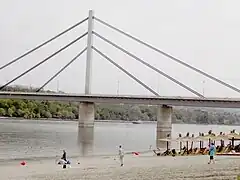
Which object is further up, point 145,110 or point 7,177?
point 145,110

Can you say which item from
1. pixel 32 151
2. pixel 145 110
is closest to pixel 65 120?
pixel 145 110

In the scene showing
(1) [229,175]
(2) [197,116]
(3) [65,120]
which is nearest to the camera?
(1) [229,175]

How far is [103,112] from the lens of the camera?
117 metres

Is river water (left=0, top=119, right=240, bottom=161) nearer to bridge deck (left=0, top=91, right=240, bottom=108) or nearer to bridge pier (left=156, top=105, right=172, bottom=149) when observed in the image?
bridge pier (left=156, top=105, right=172, bottom=149)

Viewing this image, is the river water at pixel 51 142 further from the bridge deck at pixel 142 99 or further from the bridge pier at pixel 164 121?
the bridge deck at pixel 142 99

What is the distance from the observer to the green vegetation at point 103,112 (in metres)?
96.8

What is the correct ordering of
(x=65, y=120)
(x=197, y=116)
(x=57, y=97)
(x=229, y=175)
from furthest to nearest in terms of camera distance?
(x=197, y=116) → (x=65, y=120) → (x=57, y=97) → (x=229, y=175)

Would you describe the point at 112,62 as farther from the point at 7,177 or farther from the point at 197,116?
the point at 197,116

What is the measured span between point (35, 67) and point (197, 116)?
76641 mm

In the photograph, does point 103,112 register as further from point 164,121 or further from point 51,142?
point 51,142

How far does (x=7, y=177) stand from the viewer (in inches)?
774

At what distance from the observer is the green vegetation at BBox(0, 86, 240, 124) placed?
318 ft

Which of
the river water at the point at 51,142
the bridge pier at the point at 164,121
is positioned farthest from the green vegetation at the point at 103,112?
the bridge pier at the point at 164,121

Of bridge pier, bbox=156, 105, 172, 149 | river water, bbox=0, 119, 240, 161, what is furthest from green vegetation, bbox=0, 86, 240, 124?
bridge pier, bbox=156, 105, 172, 149
